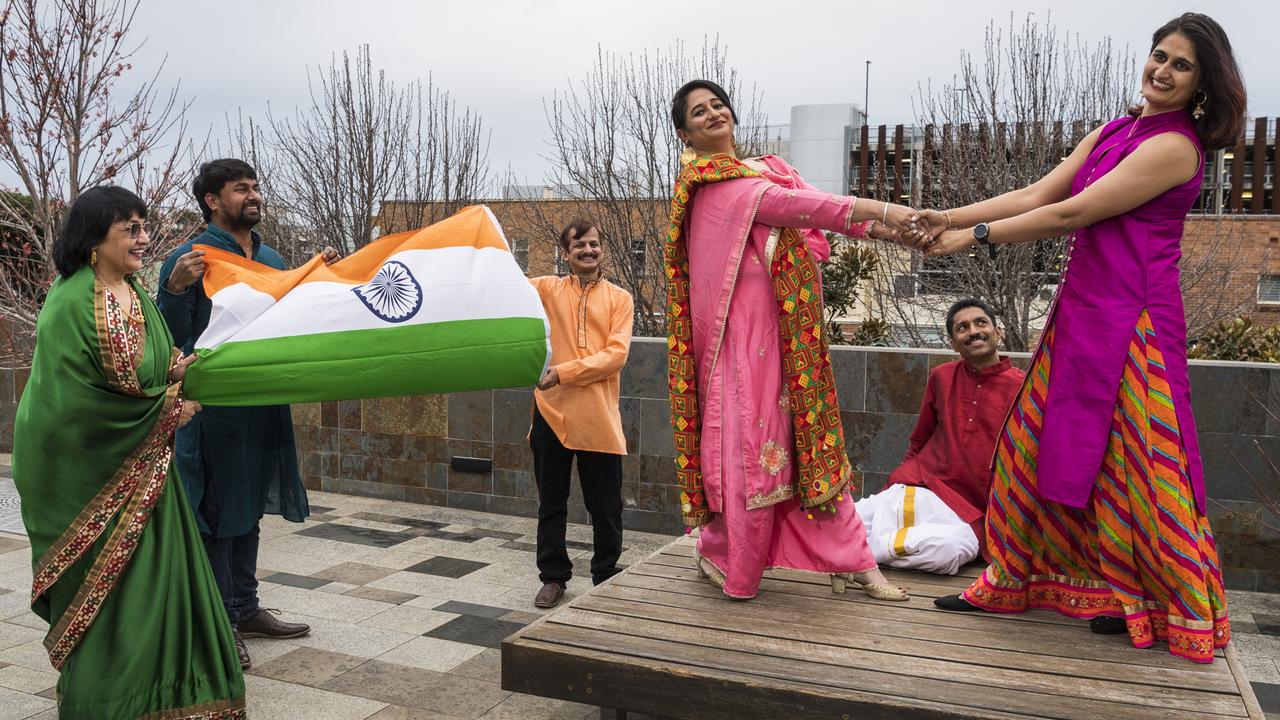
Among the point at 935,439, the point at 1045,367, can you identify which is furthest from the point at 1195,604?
the point at 935,439

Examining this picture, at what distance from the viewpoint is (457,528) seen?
695cm

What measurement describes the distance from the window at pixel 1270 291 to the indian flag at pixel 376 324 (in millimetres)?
24753

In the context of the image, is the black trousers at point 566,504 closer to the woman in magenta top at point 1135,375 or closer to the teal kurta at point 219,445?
the teal kurta at point 219,445

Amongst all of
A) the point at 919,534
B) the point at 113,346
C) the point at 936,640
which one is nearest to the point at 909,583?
the point at 919,534

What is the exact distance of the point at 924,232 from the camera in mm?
3471

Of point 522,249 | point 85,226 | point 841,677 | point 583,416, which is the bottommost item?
point 841,677

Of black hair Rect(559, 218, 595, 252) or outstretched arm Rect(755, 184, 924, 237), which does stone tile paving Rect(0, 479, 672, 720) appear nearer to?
black hair Rect(559, 218, 595, 252)

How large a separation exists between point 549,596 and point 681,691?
227 centimetres

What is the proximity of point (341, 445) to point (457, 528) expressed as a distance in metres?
1.56

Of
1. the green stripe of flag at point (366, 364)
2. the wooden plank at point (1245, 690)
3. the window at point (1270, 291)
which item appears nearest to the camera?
the wooden plank at point (1245, 690)

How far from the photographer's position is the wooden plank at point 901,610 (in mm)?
3234

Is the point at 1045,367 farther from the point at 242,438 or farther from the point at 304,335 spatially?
the point at 242,438

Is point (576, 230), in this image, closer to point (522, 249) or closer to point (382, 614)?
point (382, 614)

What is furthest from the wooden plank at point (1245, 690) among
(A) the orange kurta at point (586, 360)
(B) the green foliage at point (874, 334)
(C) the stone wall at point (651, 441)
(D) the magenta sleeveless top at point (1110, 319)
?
(B) the green foliage at point (874, 334)
